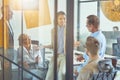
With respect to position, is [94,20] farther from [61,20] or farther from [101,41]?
[61,20]

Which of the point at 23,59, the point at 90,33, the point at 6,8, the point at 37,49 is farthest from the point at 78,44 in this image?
the point at 6,8

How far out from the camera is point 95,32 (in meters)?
3.15

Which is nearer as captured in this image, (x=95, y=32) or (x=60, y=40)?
(x=95, y=32)

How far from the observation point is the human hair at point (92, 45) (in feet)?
10.2

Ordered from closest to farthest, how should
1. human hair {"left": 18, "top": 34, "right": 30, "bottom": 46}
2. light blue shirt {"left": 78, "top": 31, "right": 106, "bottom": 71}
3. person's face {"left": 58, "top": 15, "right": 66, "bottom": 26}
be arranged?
light blue shirt {"left": 78, "top": 31, "right": 106, "bottom": 71} < person's face {"left": 58, "top": 15, "right": 66, "bottom": 26} < human hair {"left": 18, "top": 34, "right": 30, "bottom": 46}

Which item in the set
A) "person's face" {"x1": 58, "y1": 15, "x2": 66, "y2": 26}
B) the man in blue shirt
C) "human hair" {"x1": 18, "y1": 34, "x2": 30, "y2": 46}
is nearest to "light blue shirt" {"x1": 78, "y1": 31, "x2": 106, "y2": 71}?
the man in blue shirt

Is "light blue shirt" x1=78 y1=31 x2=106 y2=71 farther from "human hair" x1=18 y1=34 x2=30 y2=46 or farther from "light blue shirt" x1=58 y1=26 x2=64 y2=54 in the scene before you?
"human hair" x1=18 y1=34 x2=30 y2=46

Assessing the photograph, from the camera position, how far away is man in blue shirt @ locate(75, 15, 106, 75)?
3092 mm

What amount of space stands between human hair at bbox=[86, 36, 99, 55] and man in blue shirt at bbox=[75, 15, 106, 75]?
0.03m

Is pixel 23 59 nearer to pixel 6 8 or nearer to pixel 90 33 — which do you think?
pixel 6 8

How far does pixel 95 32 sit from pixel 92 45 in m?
0.14

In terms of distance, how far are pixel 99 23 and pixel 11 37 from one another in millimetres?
1508

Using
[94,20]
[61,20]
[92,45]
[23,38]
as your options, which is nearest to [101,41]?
[92,45]

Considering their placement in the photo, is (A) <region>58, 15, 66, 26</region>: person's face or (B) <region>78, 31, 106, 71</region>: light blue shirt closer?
(B) <region>78, 31, 106, 71</region>: light blue shirt
